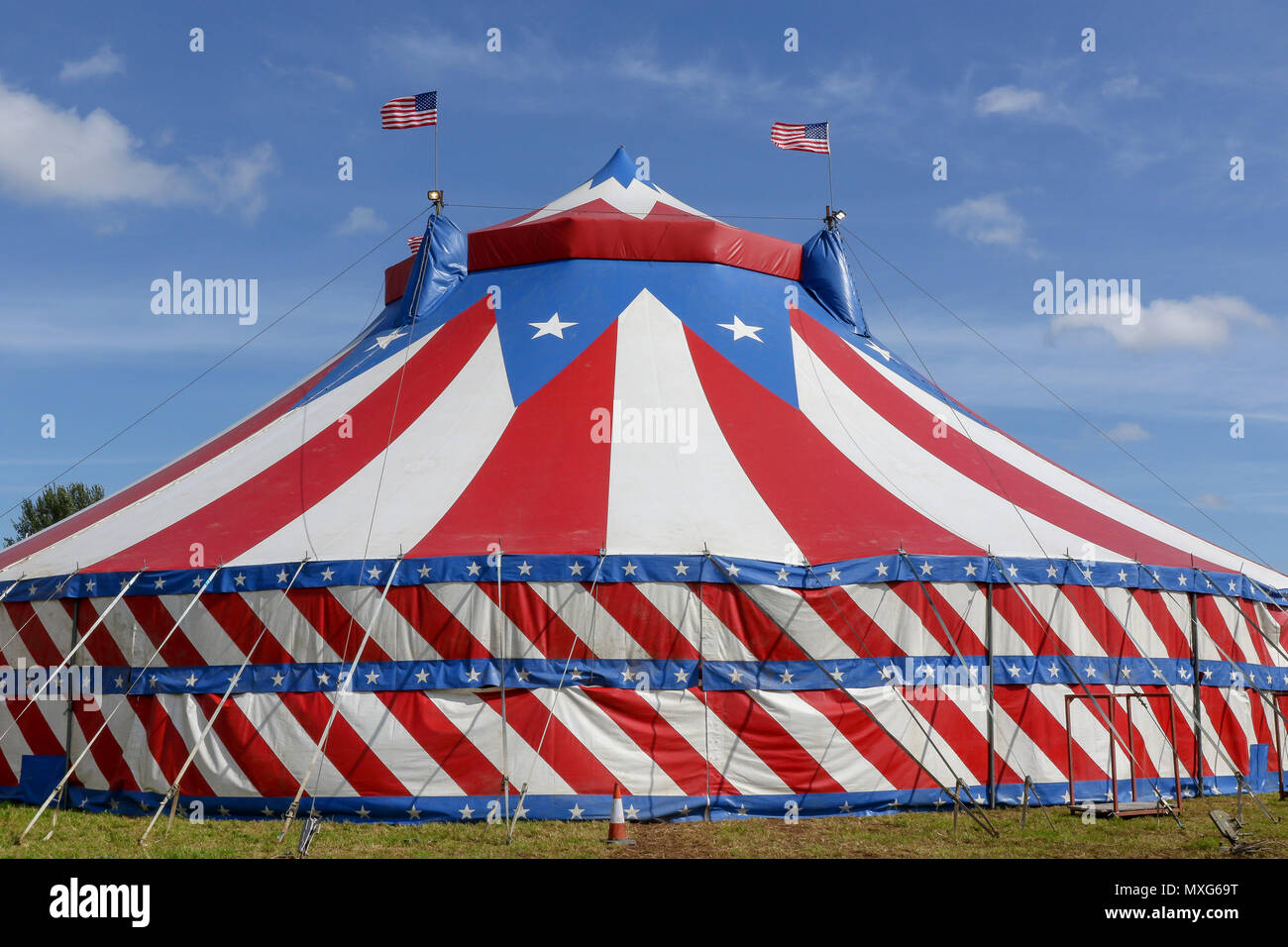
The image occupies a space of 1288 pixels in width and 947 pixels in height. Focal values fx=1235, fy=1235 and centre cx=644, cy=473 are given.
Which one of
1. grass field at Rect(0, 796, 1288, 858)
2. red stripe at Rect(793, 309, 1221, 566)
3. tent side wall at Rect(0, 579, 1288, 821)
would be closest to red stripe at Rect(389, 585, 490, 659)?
tent side wall at Rect(0, 579, 1288, 821)

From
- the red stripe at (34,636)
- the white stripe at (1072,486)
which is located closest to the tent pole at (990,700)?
the white stripe at (1072,486)

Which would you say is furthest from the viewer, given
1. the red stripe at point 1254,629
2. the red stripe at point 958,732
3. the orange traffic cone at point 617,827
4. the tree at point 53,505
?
the tree at point 53,505

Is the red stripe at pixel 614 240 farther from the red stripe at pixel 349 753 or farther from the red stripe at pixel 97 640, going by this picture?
the red stripe at pixel 349 753

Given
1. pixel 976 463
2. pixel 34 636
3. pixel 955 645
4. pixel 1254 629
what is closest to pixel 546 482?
pixel 955 645

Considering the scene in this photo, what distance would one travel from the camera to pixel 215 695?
819 centimetres

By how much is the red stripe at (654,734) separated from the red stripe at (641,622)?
341 millimetres

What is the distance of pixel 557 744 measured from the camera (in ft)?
25.7

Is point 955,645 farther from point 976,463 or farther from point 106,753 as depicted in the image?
point 106,753

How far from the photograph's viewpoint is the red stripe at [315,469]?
873 centimetres

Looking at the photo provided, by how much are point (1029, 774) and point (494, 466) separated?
168 inches

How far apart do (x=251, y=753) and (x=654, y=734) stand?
2.63 metres

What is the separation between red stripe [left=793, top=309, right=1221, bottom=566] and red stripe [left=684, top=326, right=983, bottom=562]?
15.9 inches
